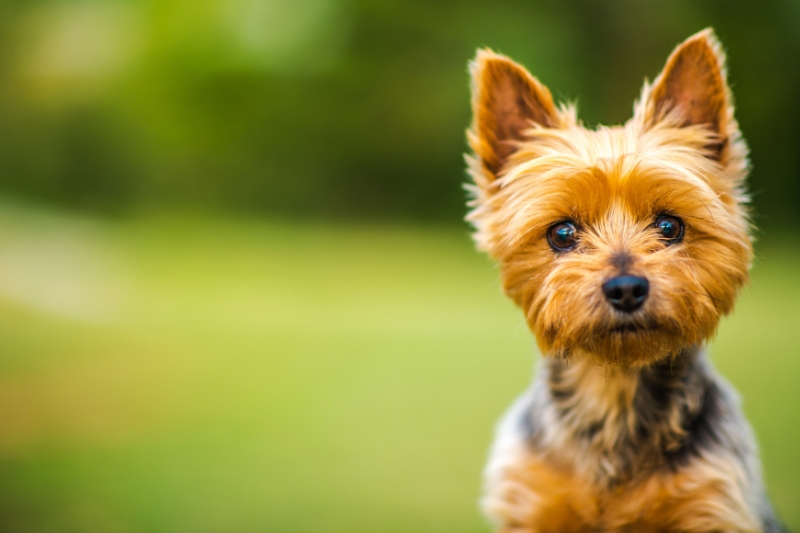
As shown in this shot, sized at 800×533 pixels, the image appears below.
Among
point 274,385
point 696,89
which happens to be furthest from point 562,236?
point 274,385

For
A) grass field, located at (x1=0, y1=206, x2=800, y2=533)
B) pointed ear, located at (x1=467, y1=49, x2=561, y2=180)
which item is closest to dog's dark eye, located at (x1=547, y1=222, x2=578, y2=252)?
pointed ear, located at (x1=467, y1=49, x2=561, y2=180)

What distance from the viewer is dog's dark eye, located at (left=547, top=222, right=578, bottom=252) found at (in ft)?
9.73

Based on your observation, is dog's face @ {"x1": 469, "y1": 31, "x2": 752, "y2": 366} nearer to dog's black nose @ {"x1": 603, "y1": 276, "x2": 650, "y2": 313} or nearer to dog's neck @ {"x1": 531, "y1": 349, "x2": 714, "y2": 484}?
dog's black nose @ {"x1": 603, "y1": 276, "x2": 650, "y2": 313}

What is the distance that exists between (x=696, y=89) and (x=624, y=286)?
0.98m

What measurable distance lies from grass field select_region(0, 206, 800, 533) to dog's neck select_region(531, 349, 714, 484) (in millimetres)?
612

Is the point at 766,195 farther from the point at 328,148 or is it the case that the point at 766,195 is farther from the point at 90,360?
the point at 90,360

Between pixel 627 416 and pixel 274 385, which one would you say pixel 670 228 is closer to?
pixel 627 416

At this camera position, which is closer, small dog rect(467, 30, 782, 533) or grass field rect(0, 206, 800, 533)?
small dog rect(467, 30, 782, 533)

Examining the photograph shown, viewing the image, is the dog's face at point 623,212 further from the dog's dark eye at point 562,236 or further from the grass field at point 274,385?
the grass field at point 274,385

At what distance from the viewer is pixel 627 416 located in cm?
316

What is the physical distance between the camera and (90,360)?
789 cm

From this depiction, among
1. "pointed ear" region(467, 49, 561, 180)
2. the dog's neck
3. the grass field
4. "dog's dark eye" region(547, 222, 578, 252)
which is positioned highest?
"pointed ear" region(467, 49, 561, 180)

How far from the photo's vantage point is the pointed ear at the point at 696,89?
2.92 m

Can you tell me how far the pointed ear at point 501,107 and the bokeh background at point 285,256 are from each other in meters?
2.13
